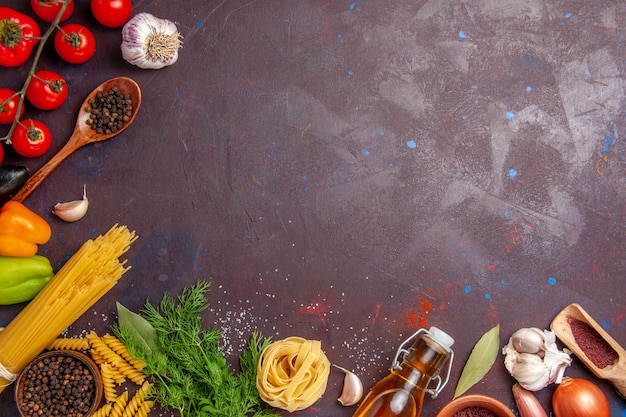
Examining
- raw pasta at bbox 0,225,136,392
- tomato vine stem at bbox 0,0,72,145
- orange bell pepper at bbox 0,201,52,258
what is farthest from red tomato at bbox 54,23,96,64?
raw pasta at bbox 0,225,136,392

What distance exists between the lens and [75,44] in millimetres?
2158

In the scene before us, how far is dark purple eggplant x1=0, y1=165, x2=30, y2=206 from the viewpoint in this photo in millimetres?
2137

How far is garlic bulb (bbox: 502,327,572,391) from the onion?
0.15ft

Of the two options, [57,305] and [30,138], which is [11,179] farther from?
[57,305]

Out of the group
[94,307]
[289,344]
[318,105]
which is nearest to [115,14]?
[318,105]

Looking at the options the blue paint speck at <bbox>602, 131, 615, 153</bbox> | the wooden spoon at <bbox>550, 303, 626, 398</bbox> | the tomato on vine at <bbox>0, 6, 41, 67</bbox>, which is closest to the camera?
the tomato on vine at <bbox>0, 6, 41, 67</bbox>

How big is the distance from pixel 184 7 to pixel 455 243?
1.38m

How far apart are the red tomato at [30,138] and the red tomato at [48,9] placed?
39cm

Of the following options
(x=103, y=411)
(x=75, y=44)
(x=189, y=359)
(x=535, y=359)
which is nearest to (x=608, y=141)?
(x=535, y=359)

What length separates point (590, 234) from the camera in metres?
2.27

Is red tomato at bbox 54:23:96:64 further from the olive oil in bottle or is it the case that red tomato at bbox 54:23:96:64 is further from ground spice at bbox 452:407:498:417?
ground spice at bbox 452:407:498:417

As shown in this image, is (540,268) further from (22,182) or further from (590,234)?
(22,182)

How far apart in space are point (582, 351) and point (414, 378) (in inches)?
25.7

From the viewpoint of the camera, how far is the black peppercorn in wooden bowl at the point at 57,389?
209 cm
